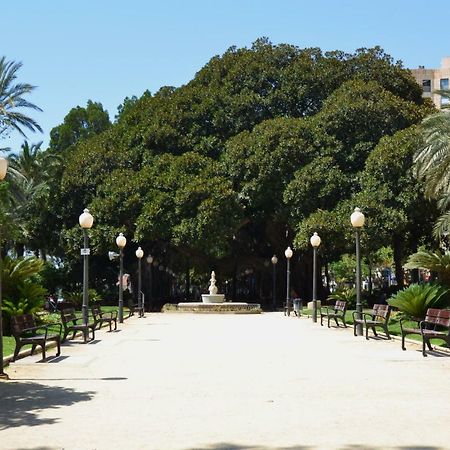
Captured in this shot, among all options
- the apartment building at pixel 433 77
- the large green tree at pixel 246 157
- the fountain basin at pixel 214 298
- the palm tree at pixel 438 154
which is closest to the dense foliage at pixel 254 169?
the large green tree at pixel 246 157

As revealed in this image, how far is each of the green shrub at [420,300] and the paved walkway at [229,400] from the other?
4.03 m

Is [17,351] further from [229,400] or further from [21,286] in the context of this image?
[21,286]

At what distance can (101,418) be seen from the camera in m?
8.23

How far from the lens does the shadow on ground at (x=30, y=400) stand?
8117 mm

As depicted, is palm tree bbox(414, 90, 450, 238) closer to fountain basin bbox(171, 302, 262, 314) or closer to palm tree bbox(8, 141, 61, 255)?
fountain basin bbox(171, 302, 262, 314)

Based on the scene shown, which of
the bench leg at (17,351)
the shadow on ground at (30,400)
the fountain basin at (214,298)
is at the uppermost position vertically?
the fountain basin at (214,298)

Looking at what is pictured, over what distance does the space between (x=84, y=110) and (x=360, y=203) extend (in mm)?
35625

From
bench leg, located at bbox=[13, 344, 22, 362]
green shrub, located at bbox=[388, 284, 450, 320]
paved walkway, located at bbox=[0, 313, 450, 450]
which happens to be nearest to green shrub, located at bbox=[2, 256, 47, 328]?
paved walkway, located at bbox=[0, 313, 450, 450]

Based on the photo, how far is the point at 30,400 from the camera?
31.3ft

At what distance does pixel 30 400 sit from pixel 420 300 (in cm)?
1326

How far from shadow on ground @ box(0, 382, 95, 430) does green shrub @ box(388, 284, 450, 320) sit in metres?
12.2

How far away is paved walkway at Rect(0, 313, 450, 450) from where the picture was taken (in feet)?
23.4

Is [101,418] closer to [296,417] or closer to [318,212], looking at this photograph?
[296,417]

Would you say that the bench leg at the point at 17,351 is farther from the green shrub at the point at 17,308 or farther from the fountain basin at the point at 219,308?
the fountain basin at the point at 219,308
